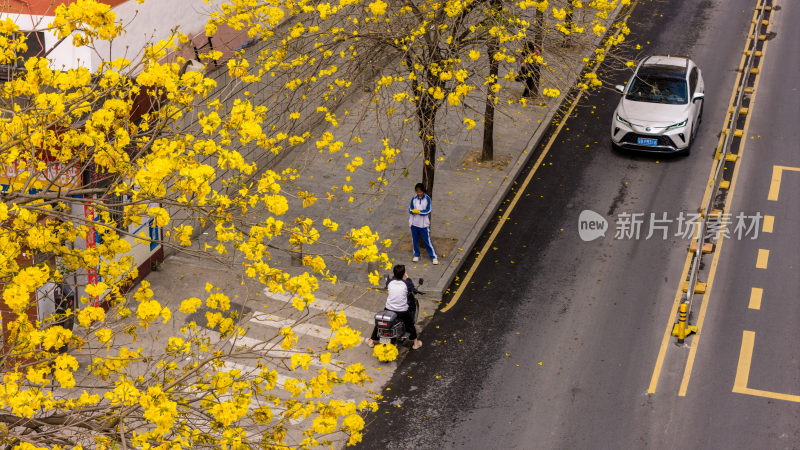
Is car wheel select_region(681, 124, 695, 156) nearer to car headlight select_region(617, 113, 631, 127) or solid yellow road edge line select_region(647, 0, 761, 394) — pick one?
solid yellow road edge line select_region(647, 0, 761, 394)

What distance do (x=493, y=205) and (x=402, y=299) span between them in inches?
233

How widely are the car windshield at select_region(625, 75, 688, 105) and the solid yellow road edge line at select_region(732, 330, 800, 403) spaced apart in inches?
333

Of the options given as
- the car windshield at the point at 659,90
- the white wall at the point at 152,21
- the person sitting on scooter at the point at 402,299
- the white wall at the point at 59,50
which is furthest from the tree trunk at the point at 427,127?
the car windshield at the point at 659,90

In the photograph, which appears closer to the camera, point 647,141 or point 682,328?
point 682,328

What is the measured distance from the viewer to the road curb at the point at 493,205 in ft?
67.1

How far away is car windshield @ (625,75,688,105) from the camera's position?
25.6m

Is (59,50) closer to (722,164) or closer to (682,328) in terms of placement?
(682,328)

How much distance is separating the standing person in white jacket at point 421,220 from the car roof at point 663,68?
8.81 m

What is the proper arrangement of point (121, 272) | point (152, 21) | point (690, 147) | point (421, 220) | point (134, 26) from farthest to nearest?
1. point (690, 147)
2. point (421, 220)
3. point (152, 21)
4. point (134, 26)
5. point (121, 272)

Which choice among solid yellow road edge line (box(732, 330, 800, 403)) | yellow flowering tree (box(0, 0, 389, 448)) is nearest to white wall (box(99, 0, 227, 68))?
yellow flowering tree (box(0, 0, 389, 448))

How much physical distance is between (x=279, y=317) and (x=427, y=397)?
3561 millimetres

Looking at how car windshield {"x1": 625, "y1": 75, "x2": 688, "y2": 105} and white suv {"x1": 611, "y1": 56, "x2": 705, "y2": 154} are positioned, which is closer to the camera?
white suv {"x1": 611, "y1": 56, "x2": 705, "y2": 154}

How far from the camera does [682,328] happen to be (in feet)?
60.5

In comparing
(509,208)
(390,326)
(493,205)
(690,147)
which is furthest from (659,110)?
(390,326)
